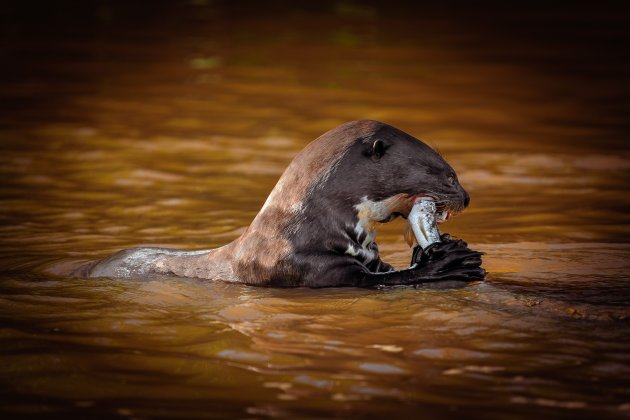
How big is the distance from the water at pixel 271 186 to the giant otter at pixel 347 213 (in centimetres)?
12

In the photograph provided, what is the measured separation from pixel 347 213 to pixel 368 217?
121 millimetres

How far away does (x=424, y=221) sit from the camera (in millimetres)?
5945

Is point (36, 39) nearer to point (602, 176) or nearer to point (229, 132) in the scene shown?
point (229, 132)

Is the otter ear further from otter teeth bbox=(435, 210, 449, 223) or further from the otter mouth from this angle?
otter teeth bbox=(435, 210, 449, 223)

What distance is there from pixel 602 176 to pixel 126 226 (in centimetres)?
372

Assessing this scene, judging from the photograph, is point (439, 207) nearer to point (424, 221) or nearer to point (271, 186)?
point (424, 221)

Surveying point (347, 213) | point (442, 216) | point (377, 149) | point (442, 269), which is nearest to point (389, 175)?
point (377, 149)

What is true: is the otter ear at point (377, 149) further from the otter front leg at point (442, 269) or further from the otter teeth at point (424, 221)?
the otter front leg at point (442, 269)

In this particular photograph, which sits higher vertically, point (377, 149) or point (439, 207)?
point (377, 149)

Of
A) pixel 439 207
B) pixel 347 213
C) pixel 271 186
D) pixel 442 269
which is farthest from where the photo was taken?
pixel 271 186

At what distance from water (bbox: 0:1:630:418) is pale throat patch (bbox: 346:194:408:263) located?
0.26m

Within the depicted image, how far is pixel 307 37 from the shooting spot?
16.7 meters

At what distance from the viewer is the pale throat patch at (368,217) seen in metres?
5.95

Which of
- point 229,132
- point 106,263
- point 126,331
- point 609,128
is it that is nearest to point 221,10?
point 229,132
